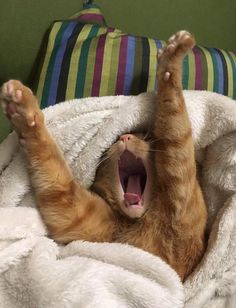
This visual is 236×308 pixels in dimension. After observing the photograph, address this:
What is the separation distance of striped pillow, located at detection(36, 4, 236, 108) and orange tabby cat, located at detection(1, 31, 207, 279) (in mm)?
158

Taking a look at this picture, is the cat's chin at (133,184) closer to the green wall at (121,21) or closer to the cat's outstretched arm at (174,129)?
the cat's outstretched arm at (174,129)

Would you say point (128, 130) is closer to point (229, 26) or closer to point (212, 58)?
point (212, 58)

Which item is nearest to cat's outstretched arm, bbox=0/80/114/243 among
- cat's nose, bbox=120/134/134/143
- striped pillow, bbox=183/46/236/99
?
cat's nose, bbox=120/134/134/143

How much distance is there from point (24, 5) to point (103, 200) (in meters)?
0.57

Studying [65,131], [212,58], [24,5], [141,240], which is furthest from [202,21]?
[141,240]

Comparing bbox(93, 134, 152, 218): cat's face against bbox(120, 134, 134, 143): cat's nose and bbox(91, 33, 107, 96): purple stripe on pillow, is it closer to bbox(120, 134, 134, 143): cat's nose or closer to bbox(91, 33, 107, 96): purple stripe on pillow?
bbox(120, 134, 134, 143): cat's nose

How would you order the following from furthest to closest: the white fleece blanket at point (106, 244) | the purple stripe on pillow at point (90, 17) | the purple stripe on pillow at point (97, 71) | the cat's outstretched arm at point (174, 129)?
1. the purple stripe on pillow at point (90, 17)
2. the purple stripe on pillow at point (97, 71)
3. the cat's outstretched arm at point (174, 129)
4. the white fleece blanket at point (106, 244)

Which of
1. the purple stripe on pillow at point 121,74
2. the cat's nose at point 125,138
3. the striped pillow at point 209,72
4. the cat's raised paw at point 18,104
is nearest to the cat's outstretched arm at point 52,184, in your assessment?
the cat's raised paw at point 18,104

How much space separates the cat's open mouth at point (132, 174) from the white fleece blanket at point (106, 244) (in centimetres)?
7

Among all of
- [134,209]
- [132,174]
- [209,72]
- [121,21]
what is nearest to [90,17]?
[121,21]

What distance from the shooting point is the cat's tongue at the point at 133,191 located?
3.49 feet

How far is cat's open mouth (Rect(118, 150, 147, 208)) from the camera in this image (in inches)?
43.6

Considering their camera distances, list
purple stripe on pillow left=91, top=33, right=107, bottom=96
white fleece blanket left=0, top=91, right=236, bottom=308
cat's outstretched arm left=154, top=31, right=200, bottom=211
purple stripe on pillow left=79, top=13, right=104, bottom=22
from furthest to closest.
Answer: purple stripe on pillow left=79, top=13, right=104, bottom=22, purple stripe on pillow left=91, top=33, right=107, bottom=96, cat's outstretched arm left=154, top=31, right=200, bottom=211, white fleece blanket left=0, top=91, right=236, bottom=308

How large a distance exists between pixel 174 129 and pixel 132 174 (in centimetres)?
19
